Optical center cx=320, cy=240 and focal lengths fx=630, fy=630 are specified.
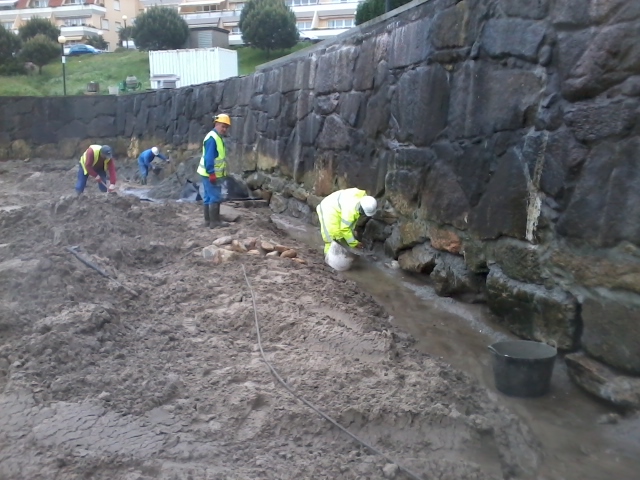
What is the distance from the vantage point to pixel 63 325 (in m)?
4.22

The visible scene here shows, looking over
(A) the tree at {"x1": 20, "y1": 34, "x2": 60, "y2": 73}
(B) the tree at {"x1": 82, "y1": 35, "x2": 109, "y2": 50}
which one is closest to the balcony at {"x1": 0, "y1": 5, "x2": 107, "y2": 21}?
(B) the tree at {"x1": 82, "y1": 35, "x2": 109, "y2": 50}

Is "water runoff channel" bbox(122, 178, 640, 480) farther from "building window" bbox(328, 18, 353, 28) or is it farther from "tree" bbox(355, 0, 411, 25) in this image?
"building window" bbox(328, 18, 353, 28)

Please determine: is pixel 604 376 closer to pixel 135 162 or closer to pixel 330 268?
pixel 330 268

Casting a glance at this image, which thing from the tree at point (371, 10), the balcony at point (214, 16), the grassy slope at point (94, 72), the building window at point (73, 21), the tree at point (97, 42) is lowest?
the grassy slope at point (94, 72)

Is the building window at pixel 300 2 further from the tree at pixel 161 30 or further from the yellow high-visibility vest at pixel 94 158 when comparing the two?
the yellow high-visibility vest at pixel 94 158

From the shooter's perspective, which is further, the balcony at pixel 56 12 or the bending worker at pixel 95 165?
the balcony at pixel 56 12

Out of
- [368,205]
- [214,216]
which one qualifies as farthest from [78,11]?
[368,205]

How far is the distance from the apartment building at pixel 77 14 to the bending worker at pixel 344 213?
44.5m

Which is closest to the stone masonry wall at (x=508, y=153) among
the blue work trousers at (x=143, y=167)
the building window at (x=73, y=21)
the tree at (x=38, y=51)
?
the blue work trousers at (x=143, y=167)

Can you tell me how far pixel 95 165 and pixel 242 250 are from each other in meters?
5.40

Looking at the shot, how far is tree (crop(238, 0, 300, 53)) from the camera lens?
31.1 metres

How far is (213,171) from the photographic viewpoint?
836 centimetres

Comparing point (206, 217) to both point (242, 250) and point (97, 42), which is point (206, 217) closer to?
point (242, 250)

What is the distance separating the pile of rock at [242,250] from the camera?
250 inches
